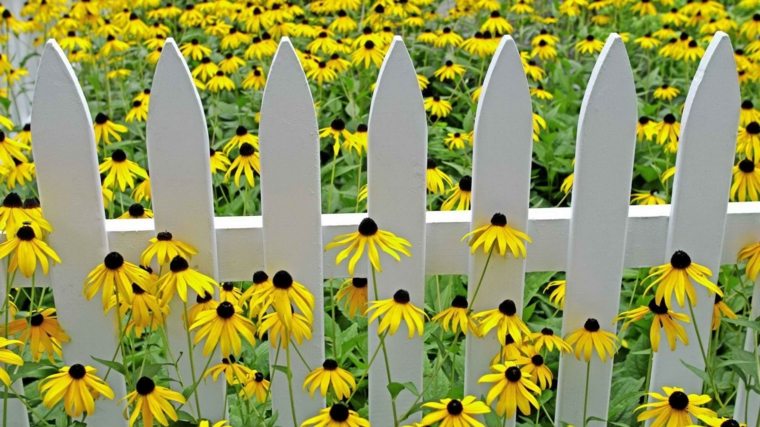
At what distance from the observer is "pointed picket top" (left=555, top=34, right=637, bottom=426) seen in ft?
7.02

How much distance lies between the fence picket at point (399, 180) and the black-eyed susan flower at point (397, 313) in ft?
0.38

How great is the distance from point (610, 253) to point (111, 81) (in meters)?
3.27

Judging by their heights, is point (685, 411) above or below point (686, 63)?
below

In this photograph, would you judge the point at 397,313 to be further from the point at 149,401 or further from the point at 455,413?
the point at 149,401

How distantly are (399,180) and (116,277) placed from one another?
25.1 inches

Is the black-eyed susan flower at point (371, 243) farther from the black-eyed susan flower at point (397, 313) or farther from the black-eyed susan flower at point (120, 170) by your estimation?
the black-eyed susan flower at point (120, 170)

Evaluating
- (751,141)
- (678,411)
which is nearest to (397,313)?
(678,411)

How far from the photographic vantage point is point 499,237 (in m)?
2.18

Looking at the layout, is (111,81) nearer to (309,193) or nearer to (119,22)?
(119,22)

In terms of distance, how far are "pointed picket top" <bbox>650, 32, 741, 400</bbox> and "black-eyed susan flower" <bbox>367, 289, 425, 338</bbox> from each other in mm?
643

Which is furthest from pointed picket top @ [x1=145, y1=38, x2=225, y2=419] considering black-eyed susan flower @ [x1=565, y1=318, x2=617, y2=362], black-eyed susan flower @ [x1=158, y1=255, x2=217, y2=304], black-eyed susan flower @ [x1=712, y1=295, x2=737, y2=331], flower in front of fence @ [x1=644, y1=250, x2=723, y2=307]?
black-eyed susan flower @ [x1=712, y1=295, x2=737, y2=331]

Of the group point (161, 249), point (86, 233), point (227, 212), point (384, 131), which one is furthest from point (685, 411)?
point (227, 212)

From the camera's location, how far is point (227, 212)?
3324 mm

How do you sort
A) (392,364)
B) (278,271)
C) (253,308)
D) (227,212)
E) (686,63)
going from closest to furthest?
(253,308), (278,271), (392,364), (227,212), (686,63)
